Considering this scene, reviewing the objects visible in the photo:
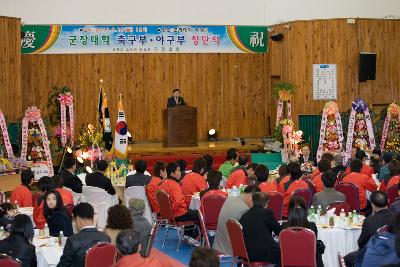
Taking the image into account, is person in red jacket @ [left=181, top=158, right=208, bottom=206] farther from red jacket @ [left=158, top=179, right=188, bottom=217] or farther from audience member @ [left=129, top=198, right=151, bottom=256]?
audience member @ [left=129, top=198, right=151, bottom=256]

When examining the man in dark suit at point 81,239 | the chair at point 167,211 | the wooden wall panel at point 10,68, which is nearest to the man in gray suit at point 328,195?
the chair at point 167,211

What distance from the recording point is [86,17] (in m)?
24.3

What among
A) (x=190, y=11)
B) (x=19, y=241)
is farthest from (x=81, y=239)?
(x=190, y=11)

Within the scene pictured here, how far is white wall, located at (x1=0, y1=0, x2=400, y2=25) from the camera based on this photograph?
24.0 m

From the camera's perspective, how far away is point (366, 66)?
23297 mm

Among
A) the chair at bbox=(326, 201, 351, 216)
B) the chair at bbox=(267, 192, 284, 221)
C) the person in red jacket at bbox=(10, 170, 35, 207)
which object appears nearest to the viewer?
the chair at bbox=(326, 201, 351, 216)

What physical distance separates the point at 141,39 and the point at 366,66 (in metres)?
6.48

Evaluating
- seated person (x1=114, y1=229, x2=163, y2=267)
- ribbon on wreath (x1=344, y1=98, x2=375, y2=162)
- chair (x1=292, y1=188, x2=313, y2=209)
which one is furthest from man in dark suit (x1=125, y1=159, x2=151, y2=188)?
ribbon on wreath (x1=344, y1=98, x2=375, y2=162)

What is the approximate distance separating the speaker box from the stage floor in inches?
133

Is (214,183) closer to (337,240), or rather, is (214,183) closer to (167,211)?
(167,211)

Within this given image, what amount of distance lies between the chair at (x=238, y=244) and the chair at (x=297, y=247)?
620 mm

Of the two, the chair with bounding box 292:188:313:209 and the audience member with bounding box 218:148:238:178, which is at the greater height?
the audience member with bounding box 218:148:238:178

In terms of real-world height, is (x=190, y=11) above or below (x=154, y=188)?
above

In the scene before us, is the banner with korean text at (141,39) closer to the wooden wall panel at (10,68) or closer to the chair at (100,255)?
the wooden wall panel at (10,68)
